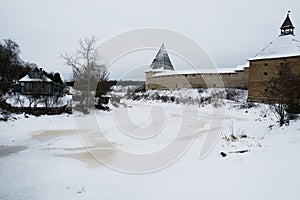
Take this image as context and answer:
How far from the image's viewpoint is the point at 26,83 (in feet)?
75.7

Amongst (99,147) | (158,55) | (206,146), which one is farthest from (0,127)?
(158,55)

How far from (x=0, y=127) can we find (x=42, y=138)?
2.58m

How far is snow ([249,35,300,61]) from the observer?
22.3 metres

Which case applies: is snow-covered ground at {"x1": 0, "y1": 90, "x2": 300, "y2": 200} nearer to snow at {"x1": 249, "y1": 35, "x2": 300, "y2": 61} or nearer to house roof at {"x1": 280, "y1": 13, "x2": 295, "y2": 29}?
snow at {"x1": 249, "y1": 35, "x2": 300, "y2": 61}

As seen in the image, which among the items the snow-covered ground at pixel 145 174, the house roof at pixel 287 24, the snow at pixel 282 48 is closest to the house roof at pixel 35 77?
the snow-covered ground at pixel 145 174

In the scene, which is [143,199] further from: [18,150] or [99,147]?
[18,150]

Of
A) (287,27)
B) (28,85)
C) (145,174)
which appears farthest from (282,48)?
(28,85)

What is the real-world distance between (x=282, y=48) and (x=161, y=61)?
26.8 metres

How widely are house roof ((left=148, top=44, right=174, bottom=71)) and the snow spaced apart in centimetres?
2449

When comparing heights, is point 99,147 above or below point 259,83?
below

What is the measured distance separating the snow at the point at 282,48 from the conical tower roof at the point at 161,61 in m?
24.5

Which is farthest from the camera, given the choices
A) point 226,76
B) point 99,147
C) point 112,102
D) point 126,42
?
point 226,76

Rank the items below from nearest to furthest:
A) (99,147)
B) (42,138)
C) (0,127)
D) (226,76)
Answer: (99,147), (42,138), (0,127), (226,76)

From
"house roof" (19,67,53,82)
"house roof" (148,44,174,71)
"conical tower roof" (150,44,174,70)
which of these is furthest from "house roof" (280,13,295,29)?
"house roof" (19,67,53,82)
